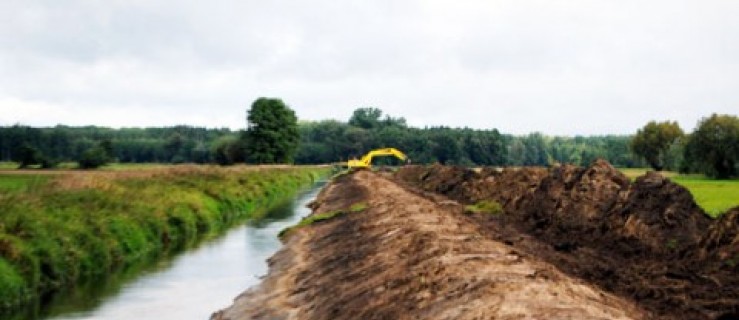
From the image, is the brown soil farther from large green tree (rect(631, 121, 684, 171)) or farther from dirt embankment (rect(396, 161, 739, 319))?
large green tree (rect(631, 121, 684, 171))

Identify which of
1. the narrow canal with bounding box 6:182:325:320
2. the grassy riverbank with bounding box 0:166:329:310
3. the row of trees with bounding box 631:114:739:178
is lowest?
the narrow canal with bounding box 6:182:325:320

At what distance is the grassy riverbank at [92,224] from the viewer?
22391mm

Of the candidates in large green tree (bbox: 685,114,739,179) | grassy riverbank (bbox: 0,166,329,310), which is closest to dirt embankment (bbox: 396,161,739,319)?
grassy riverbank (bbox: 0,166,329,310)

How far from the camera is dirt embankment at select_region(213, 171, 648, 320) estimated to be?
46.2 ft

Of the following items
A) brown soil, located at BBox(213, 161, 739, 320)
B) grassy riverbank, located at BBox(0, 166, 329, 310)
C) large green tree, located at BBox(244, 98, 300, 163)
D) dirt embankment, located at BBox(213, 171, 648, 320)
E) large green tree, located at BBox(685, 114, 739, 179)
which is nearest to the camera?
dirt embankment, located at BBox(213, 171, 648, 320)

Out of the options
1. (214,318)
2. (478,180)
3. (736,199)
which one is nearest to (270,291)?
(214,318)

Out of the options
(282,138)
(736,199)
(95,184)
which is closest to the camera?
(95,184)

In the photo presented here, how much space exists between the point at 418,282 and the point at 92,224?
15.2m

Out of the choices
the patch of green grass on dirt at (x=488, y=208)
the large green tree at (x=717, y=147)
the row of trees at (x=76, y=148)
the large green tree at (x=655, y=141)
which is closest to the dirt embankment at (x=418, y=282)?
the patch of green grass on dirt at (x=488, y=208)

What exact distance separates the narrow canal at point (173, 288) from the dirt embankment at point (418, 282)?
3.07 ft

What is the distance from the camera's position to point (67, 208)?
1120 inches

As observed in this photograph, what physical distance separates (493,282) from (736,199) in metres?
28.1

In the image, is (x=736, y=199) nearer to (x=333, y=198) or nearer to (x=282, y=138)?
(x=333, y=198)

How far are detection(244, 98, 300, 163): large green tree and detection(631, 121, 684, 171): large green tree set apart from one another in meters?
50.1
